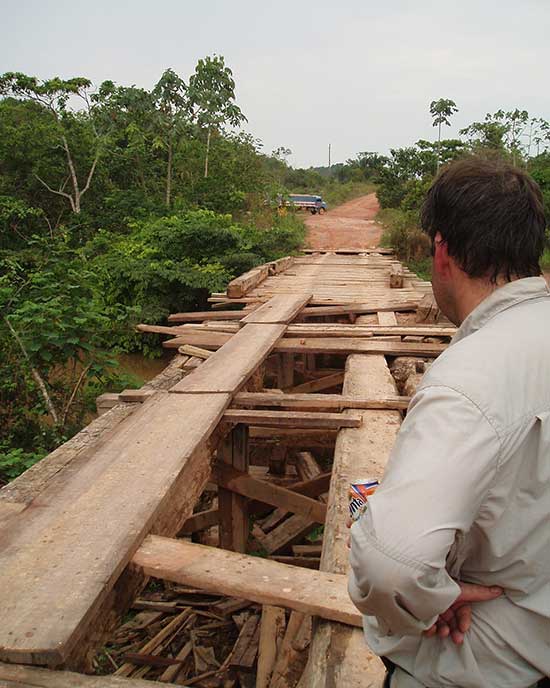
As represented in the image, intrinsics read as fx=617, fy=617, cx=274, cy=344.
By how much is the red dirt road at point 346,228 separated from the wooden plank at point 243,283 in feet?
25.8

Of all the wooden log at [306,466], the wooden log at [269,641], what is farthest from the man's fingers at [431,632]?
the wooden log at [306,466]

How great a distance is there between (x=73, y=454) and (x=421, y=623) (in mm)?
2181

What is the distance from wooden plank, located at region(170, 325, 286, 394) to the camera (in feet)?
12.6

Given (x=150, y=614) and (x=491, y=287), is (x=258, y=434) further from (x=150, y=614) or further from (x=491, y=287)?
(x=491, y=287)

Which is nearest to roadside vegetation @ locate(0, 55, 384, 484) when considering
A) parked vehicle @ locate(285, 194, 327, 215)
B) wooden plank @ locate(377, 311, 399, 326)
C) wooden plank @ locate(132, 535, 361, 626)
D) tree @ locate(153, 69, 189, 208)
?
tree @ locate(153, 69, 189, 208)

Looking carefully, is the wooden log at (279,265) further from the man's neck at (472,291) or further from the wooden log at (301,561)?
the man's neck at (472,291)

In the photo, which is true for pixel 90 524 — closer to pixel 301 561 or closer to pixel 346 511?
pixel 346 511

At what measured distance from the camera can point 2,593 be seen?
1.80m

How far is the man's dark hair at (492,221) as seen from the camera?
49.5 inches

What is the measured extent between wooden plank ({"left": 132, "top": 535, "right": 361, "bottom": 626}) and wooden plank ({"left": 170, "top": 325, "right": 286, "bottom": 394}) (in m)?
1.71

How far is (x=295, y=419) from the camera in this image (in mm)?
3375

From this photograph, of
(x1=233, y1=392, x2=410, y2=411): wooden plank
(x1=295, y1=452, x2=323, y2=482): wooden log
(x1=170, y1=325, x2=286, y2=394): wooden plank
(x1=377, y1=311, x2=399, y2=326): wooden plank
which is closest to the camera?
(x1=233, y1=392, x2=410, y2=411): wooden plank

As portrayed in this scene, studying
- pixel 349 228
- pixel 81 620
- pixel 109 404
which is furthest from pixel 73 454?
pixel 349 228

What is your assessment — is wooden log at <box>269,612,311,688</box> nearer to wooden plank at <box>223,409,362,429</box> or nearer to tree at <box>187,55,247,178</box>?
wooden plank at <box>223,409,362,429</box>
